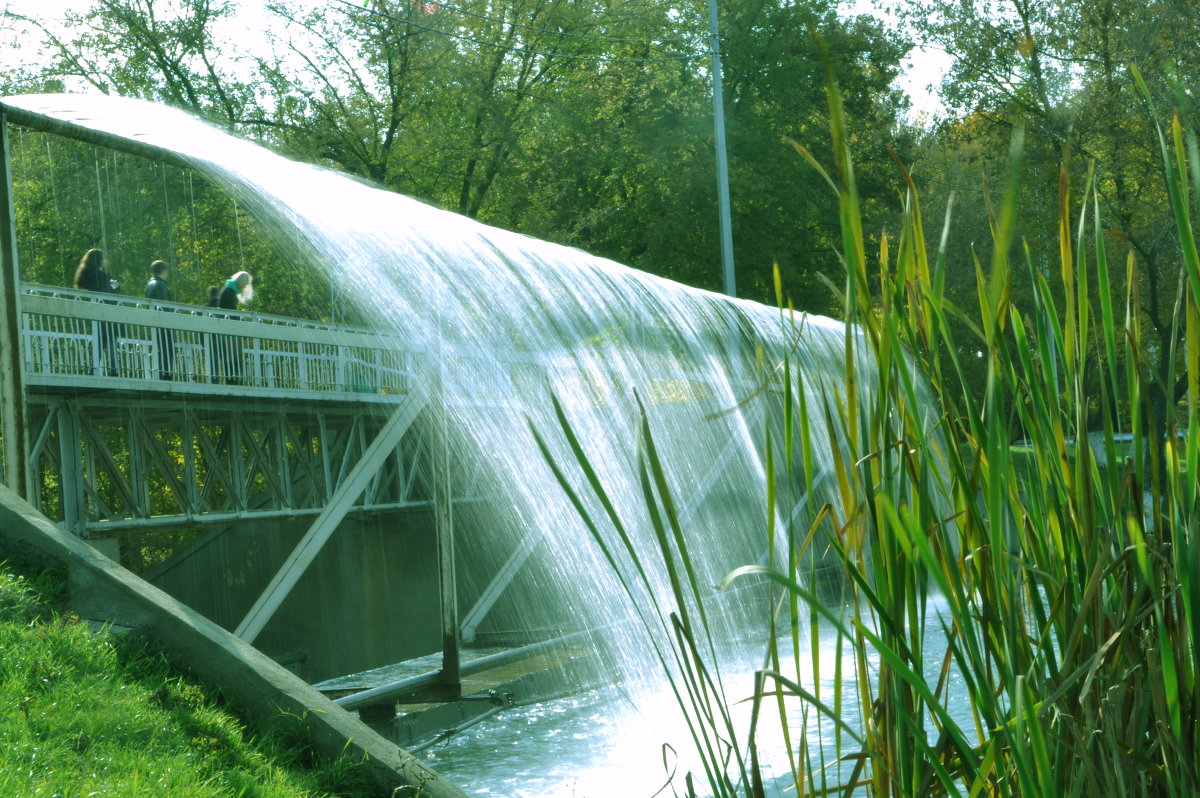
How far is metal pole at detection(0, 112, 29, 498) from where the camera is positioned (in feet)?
20.7

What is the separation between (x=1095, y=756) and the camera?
1.71m

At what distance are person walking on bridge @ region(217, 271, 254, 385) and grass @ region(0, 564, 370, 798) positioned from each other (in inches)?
325

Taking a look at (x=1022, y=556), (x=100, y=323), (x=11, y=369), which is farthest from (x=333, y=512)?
(x=1022, y=556)

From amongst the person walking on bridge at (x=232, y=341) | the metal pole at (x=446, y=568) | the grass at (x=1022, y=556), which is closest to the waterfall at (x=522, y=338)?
the metal pole at (x=446, y=568)

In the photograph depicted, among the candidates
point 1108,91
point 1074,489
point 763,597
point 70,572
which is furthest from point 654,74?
point 1074,489

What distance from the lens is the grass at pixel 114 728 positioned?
3.81 m

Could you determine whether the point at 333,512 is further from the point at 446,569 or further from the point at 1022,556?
the point at 1022,556

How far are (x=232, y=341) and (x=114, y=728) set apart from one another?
952 cm

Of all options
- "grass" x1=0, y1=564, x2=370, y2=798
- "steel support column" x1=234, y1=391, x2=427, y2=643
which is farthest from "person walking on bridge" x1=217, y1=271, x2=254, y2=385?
"grass" x1=0, y1=564, x2=370, y2=798

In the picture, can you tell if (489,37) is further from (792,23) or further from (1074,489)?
(1074,489)

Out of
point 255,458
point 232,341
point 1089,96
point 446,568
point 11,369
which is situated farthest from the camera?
point 1089,96

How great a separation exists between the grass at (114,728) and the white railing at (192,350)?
11.6 ft

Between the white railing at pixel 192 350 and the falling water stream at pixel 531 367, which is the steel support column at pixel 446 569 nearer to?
the falling water stream at pixel 531 367

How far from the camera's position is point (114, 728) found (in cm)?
418
